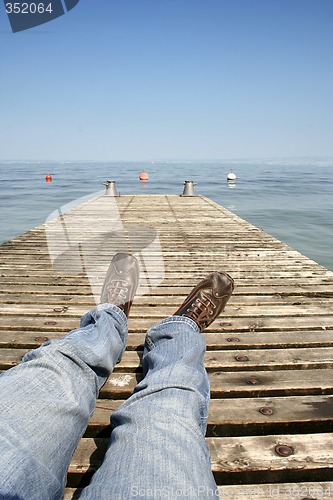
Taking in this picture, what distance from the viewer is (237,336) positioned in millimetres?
2684

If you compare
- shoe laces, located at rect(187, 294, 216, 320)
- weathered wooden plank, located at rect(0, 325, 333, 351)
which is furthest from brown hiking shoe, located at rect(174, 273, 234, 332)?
weathered wooden plank, located at rect(0, 325, 333, 351)

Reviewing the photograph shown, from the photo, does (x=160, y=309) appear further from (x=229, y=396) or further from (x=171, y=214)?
(x=171, y=214)

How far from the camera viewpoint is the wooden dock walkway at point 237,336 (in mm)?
1509

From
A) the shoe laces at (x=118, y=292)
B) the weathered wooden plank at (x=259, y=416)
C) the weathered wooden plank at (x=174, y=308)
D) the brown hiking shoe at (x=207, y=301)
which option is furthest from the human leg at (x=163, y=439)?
the weathered wooden plank at (x=174, y=308)

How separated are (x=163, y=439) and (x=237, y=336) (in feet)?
5.15

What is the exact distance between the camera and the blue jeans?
1.07m

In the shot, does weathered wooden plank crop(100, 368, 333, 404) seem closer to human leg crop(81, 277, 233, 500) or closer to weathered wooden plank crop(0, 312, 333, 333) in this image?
human leg crop(81, 277, 233, 500)

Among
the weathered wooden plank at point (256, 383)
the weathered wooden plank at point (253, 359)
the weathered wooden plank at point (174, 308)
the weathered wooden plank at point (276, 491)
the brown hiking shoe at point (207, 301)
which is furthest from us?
the weathered wooden plank at point (174, 308)

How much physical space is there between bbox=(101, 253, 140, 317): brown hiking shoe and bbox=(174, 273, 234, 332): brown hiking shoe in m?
0.38

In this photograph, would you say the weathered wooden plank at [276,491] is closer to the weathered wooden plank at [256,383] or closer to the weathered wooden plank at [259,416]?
the weathered wooden plank at [259,416]

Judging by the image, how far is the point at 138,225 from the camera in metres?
7.38

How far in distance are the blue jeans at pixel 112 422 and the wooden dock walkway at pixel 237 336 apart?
29 cm

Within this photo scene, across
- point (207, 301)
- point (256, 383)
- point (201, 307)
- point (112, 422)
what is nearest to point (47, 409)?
point (112, 422)

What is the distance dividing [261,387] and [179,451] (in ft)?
3.19
